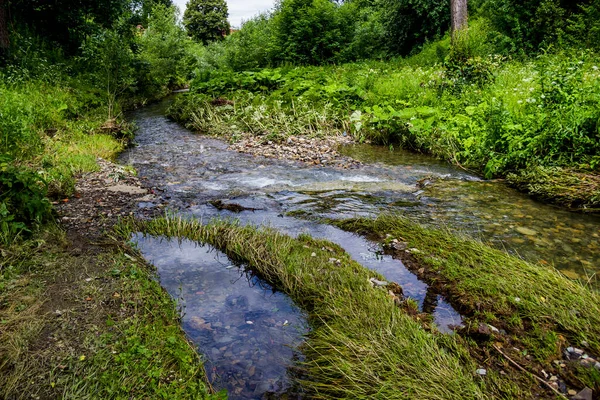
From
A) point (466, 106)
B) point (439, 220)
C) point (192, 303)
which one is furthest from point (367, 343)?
point (466, 106)

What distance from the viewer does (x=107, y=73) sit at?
33.7ft

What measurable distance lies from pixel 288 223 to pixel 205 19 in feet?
132

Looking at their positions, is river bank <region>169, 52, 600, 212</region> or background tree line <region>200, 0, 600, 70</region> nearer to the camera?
river bank <region>169, 52, 600, 212</region>

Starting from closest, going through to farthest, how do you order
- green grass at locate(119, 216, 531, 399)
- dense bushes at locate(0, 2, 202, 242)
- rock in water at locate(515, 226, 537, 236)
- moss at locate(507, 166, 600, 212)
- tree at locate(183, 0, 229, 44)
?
green grass at locate(119, 216, 531, 399)
dense bushes at locate(0, 2, 202, 242)
rock in water at locate(515, 226, 537, 236)
moss at locate(507, 166, 600, 212)
tree at locate(183, 0, 229, 44)

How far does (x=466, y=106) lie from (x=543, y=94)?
2.09 meters

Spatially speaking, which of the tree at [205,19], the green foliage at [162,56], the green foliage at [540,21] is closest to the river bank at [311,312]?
the green foliage at [540,21]

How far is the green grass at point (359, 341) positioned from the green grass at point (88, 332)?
0.76 meters

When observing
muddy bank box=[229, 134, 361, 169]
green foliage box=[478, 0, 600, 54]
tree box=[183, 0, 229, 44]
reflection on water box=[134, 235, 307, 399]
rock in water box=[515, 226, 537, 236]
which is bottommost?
rock in water box=[515, 226, 537, 236]

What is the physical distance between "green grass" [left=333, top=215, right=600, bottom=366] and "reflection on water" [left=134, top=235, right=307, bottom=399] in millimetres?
1240

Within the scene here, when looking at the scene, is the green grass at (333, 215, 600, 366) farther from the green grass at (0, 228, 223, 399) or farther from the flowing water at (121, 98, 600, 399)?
the green grass at (0, 228, 223, 399)

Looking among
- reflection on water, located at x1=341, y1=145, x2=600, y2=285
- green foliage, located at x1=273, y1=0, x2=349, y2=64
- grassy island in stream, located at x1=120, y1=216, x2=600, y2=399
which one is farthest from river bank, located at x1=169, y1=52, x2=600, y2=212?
green foliage, located at x1=273, y1=0, x2=349, y2=64

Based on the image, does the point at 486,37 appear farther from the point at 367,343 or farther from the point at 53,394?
the point at 53,394

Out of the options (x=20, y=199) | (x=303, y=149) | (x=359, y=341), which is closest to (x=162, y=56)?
(x=303, y=149)

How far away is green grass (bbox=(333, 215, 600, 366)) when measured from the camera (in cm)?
249
